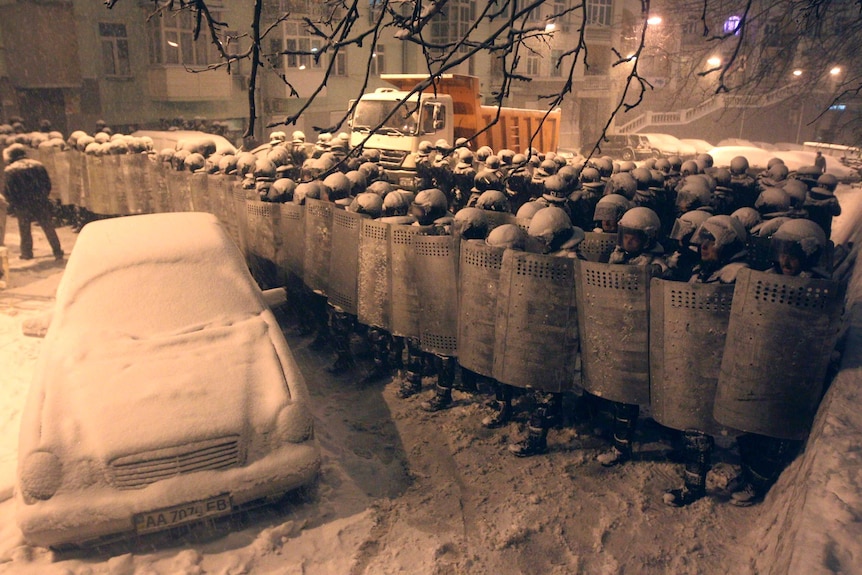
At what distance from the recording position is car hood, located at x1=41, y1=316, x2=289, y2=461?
3631mm

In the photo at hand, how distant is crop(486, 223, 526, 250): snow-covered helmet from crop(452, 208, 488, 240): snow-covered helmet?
0.70ft

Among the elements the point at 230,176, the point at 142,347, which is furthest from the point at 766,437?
the point at 230,176

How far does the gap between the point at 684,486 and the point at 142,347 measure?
156 inches

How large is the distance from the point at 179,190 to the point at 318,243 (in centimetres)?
499

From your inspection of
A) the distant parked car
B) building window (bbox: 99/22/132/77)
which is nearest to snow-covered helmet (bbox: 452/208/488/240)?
building window (bbox: 99/22/132/77)

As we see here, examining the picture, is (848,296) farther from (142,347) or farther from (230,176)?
(230,176)

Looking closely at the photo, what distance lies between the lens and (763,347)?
12.3 feet

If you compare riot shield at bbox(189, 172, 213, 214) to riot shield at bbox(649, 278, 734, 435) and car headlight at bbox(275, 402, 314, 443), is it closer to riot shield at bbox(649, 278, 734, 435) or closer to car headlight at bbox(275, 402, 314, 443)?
car headlight at bbox(275, 402, 314, 443)

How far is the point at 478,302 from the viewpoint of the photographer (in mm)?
5027

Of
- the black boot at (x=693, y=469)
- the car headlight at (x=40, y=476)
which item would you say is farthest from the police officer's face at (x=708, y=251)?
the car headlight at (x=40, y=476)

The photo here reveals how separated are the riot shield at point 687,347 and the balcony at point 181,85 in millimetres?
22850

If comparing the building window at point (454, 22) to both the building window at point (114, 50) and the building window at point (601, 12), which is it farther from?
the building window at point (114, 50)

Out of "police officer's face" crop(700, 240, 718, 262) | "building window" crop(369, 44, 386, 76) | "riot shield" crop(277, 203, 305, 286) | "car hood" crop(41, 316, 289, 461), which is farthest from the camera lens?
"building window" crop(369, 44, 386, 76)

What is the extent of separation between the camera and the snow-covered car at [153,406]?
3.51 m
